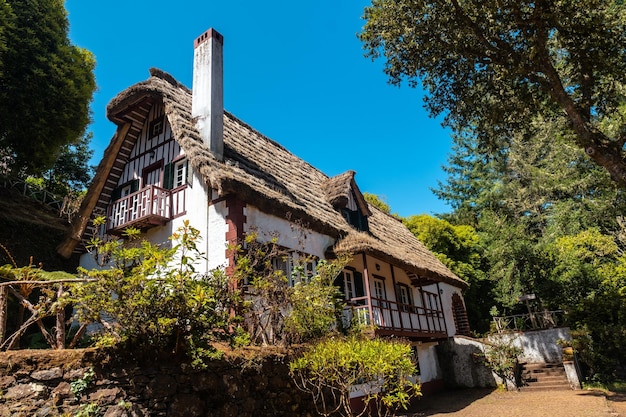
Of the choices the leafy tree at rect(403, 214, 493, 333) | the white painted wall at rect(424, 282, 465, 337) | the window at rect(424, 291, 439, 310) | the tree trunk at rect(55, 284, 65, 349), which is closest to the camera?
the tree trunk at rect(55, 284, 65, 349)

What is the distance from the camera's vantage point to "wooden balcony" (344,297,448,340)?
1251 centimetres

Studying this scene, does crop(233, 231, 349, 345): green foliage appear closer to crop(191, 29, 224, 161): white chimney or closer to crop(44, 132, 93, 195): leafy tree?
crop(191, 29, 224, 161): white chimney

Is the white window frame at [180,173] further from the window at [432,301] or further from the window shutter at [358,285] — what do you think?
the window at [432,301]

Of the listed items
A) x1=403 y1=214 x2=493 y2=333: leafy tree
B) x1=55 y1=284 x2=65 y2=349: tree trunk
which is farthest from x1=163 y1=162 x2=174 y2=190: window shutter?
x1=403 y1=214 x2=493 y2=333: leafy tree

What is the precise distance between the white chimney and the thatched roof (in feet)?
1.01

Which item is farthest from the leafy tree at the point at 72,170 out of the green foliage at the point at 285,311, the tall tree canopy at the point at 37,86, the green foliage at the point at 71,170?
the green foliage at the point at 285,311

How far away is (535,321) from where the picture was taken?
71.9ft

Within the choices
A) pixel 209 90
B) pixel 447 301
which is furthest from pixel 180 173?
pixel 447 301

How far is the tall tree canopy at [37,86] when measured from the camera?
15.3 meters

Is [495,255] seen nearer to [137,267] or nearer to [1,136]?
[137,267]

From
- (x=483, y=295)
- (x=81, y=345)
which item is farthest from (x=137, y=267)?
(x=483, y=295)

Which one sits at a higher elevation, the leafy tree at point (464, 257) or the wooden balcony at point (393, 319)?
the leafy tree at point (464, 257)

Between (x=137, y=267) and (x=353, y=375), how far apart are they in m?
3.60

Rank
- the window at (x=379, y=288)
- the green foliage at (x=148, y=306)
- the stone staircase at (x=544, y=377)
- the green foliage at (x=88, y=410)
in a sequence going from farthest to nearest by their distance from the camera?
the stone staircase at (x=544, y=377)
the window at (x=379, y=288)
the green foliage at (x=148, y=306)
the green foliage at (x=88, y=410)
